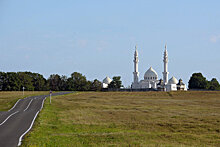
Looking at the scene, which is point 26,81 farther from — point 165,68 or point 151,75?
point 151,75

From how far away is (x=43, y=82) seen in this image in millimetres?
164375

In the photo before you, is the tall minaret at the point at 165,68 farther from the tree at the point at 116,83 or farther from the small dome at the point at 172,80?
the tree at the point at 116,83

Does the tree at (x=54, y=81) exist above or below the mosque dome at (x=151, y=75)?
below

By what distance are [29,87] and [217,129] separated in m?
128

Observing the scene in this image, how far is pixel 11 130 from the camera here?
1090 inches

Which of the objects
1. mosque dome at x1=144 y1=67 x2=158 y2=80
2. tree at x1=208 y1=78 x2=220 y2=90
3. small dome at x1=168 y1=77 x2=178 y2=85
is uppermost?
mosque dome at x1=144 y1=67 x2=158 y2=80

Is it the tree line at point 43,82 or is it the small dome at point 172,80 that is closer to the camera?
the tree line at point 43,82

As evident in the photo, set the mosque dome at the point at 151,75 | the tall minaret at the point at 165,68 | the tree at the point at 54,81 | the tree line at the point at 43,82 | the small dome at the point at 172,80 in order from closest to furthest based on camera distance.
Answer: the tree line at the point at 43,82 → the tree at the point at 54,81 → the tall minaret at the point at 165,68 → the small dome at the point at 172,80 → the mosque dome at the point at 151,75

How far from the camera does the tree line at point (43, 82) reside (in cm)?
15000

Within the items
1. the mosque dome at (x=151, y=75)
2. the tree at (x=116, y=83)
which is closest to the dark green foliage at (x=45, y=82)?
the tree at (x=116, y=83)

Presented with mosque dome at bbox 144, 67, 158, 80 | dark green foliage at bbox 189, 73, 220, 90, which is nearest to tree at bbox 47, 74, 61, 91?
mosque dome at bbox 144, 67, 158, 80

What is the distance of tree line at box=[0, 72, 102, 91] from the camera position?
150 m

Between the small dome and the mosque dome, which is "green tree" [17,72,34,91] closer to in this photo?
the mosque dome

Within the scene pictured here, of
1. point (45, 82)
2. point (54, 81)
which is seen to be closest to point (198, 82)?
point (54, 81)
